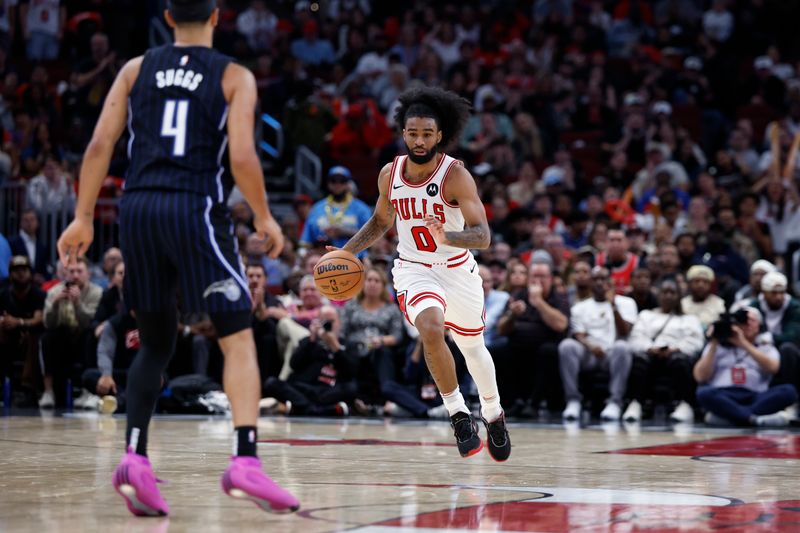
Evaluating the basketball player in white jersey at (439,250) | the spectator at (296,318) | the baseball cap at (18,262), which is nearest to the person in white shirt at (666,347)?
the spectator at (296,318)

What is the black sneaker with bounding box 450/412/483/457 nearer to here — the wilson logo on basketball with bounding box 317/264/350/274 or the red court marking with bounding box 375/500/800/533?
the wilson logo on basketball with bounding box 317/264/350/274

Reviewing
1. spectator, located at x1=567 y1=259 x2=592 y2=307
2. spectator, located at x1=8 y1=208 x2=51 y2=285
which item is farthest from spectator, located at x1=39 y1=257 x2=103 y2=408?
spectator, located at x1=567 y1=259 x2=592 y2=307

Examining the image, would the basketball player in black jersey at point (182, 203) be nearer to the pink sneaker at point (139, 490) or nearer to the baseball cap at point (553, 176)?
the pink sneaker at point (139, 490)

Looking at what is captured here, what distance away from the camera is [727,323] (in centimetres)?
1077

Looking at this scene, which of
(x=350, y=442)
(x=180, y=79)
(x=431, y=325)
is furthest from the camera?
(x=350, y=442)

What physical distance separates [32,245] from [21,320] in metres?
1.59

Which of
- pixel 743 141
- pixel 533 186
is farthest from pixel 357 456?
pixel 743 141

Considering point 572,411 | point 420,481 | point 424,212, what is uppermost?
point 424,212

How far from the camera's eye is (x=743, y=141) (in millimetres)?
16250

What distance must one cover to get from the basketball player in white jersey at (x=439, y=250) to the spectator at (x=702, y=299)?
5461 mm

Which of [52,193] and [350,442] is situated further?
[52,193]

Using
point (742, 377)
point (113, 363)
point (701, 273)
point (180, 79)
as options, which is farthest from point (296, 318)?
point (180, 79)

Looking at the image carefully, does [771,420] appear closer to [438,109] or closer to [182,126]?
[438,109]

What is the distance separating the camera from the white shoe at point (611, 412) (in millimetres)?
11586
